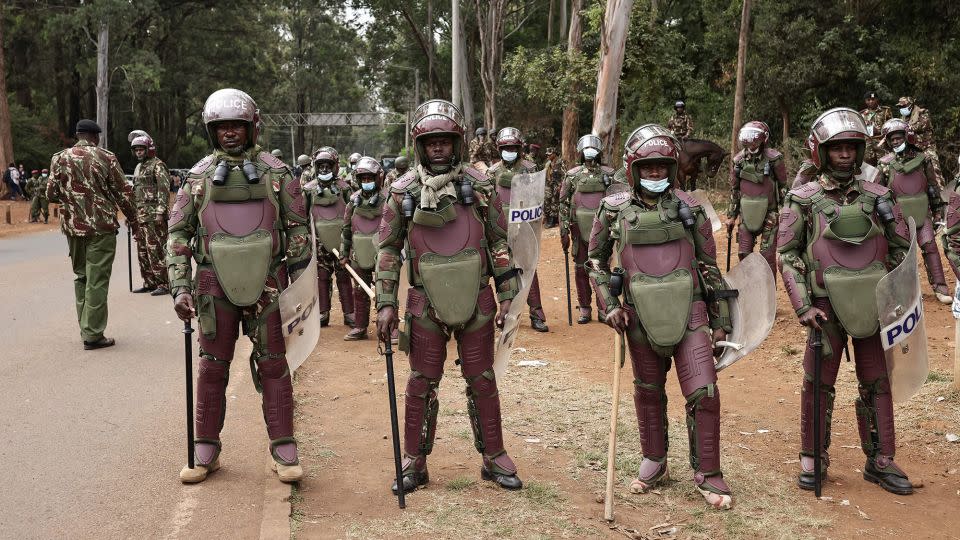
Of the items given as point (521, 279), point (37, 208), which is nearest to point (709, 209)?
point (521, 279)

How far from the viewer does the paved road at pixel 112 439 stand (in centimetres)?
522

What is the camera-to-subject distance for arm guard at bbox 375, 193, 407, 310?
5562 millimetres

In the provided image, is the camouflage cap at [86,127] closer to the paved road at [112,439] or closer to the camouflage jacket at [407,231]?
the paved road at [112,439]

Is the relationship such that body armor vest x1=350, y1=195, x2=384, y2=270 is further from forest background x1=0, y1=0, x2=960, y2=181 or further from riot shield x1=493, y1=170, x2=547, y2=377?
forest background x1=0, y1=0, x2=960, y2=181

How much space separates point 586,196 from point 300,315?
5520 millimetres

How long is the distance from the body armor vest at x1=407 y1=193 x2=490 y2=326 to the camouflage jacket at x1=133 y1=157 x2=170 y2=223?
8.36 m

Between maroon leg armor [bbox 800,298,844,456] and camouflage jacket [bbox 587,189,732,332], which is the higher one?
camouflage jacket [bbox 587,189,732,332]

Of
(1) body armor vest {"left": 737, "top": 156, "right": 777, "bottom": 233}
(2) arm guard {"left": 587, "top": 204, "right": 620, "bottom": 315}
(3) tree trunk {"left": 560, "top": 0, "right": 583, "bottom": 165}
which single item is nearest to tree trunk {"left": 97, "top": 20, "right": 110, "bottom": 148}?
(3) tree trunk {"left": 560, "top": 0, "right": 583, "bottom": 165}

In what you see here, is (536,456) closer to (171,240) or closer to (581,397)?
(581,397)

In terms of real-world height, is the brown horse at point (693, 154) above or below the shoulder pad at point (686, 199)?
above

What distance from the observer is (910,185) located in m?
10.8

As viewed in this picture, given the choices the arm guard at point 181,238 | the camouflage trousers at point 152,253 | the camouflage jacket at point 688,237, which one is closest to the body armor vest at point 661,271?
the camouflage jacket at point 688,237

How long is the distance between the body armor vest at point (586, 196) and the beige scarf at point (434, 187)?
207 inches

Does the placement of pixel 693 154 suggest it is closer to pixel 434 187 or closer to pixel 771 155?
pixel 771 155
